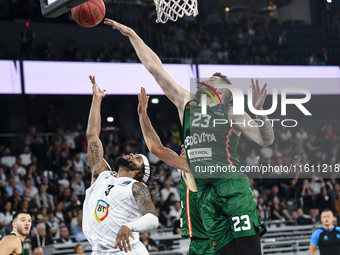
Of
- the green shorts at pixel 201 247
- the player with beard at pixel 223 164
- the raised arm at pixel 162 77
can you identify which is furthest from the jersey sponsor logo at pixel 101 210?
the green shorts at pixel 201 247

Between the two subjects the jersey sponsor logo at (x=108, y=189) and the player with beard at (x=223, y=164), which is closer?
the player with beard at (x=223, y=164)

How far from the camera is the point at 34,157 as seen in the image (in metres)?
12.3

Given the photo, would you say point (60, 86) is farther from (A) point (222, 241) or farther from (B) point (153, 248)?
→ (A) point (222, 241)

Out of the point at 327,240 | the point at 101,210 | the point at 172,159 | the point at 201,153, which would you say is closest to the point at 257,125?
the point at 201,153

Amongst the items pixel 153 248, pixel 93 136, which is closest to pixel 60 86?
pixel 153 248

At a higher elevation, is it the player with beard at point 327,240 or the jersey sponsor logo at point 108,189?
the jersey sponsor logo at point 108,189

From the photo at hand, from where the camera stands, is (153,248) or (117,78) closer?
(153,248)

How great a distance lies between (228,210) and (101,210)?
1.26 m

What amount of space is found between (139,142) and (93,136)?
30.5ft

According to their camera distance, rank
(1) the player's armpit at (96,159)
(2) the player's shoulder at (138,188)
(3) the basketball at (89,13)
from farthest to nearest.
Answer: (3) the basketball at (89,13)
(1) the player's armpit at (96,159)
(2) the player's shoulder at (138,188)

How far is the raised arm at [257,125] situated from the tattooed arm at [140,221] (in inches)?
43.4

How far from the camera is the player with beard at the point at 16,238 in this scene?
5.51 metres

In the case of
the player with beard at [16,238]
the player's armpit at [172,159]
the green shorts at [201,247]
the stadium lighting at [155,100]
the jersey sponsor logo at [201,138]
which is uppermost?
the stadium lighting at [155,100]

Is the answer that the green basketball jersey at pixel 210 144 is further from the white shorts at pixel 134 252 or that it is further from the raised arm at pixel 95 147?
the raised arm at pixel 95 147
